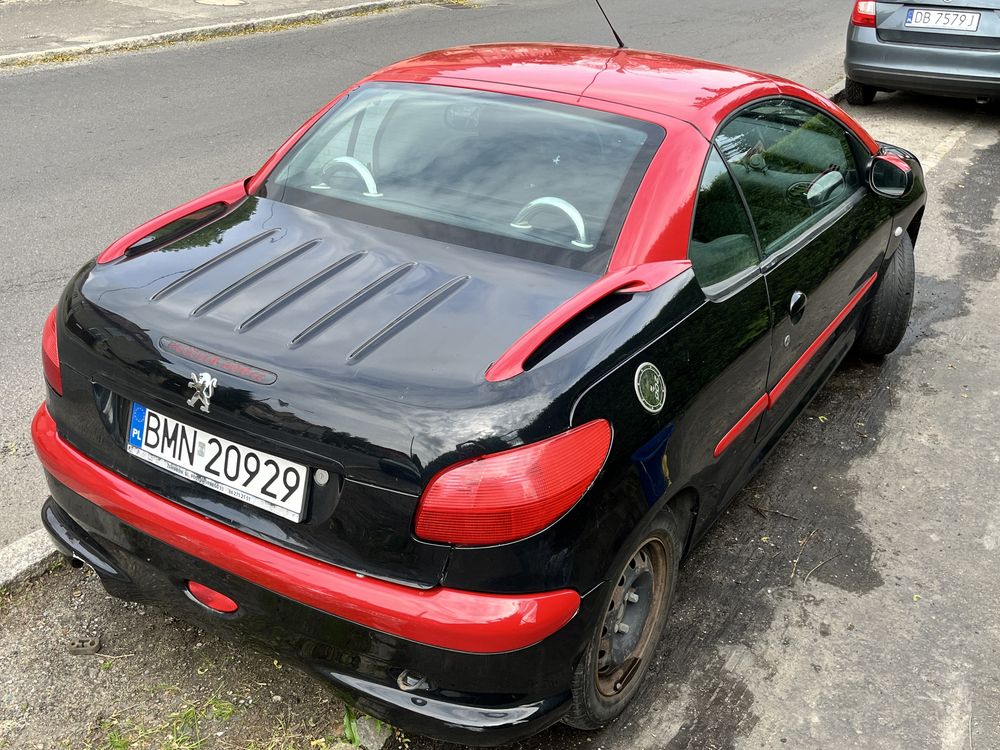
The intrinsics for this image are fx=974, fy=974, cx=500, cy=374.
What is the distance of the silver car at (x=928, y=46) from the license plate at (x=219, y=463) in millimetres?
8522

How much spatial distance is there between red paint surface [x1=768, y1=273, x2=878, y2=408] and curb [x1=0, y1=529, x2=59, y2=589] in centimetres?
238

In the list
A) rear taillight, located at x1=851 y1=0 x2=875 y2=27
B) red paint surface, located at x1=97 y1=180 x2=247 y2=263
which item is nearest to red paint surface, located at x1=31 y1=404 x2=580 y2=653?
red paint surface, located at x1=97 y1=180 x2=247 y2=263

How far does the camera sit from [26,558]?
3055mm

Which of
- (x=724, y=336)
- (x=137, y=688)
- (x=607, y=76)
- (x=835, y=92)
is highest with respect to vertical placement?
(x=607, y=76)

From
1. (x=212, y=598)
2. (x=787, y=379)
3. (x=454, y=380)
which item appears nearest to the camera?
(x=454, y=380)

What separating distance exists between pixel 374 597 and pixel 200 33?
10479 mm

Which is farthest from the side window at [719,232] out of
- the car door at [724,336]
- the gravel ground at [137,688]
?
the gravel ground at [137,688]

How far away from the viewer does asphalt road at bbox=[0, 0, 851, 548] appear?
4855mm

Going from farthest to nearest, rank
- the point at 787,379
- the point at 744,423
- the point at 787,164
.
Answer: the point at 787,164 → the point at 787,379 → the point at 744,423

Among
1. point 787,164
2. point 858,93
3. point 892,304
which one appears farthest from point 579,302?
point 858,93

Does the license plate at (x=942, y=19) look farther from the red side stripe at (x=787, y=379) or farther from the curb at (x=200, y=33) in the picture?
the curb at (x=200, y=33)

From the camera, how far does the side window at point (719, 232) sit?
2.79 metres

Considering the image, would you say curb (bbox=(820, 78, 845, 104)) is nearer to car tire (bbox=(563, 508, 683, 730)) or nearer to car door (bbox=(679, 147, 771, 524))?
car door (bbox=(679, 147, 771, 524))

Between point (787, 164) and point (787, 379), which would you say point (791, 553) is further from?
point (787, 164)
